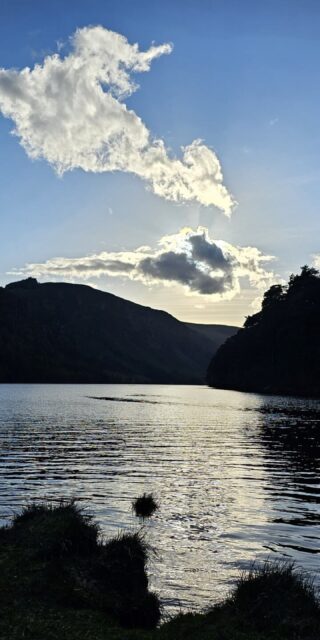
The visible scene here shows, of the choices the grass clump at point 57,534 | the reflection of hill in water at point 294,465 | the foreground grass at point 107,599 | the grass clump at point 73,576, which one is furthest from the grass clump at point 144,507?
the foreground grass at point 107,599

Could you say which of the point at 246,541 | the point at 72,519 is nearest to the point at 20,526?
the point at 72,519

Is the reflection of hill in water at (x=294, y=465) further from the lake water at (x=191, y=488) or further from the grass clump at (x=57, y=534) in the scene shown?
the grass clump at (x=57, y=534)

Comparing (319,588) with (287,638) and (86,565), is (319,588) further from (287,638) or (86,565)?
(86,565)

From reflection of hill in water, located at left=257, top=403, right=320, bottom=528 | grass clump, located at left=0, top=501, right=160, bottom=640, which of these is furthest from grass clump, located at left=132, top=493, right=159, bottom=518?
grass clump, located at left=0, top=501, right=160, bottom=640

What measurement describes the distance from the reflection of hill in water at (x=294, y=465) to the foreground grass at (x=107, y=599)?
13.1 metres

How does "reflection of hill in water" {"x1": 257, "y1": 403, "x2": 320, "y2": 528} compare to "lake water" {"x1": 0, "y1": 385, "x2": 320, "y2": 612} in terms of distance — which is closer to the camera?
"lake water" {"x1": 0, "y1": 385, "x2": 320, "y2": 612}

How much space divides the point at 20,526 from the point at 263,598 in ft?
32.9

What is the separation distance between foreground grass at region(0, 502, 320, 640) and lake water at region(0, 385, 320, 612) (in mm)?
1948

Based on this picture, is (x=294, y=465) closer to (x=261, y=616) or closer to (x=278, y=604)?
(x=278, y=604)

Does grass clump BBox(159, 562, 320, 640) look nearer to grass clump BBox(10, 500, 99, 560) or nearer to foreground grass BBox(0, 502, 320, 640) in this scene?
foreground grass BBox(0, 502, 320, 640)

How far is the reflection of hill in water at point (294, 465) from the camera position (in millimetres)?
29266

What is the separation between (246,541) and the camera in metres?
23.0

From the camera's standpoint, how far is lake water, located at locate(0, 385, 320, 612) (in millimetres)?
20172

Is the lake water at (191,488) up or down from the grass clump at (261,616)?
down
